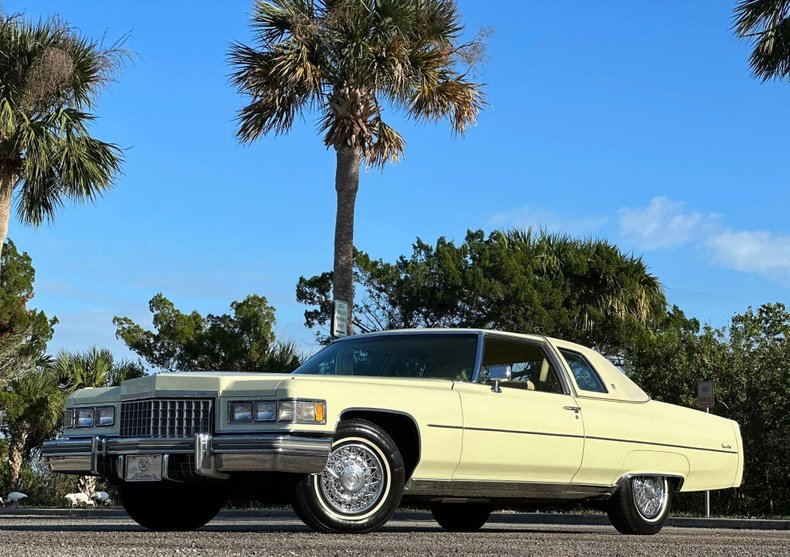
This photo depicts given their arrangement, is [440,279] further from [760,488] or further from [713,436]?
[713,436]

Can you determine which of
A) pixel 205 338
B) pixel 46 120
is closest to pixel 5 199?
pixel 46 120

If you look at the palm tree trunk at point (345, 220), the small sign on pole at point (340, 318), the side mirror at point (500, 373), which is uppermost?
the palm tree trunk at point (345, 220)

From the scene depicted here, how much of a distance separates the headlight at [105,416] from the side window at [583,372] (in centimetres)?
370

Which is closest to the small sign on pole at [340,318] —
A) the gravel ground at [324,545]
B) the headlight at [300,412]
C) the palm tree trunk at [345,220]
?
the palm tree trunk at [345,220]

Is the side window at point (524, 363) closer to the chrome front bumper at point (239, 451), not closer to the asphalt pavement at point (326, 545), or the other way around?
the asphalt pavement at point (326, 545)

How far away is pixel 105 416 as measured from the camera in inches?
353

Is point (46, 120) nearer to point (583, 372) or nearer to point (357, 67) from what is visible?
point (357, 67)

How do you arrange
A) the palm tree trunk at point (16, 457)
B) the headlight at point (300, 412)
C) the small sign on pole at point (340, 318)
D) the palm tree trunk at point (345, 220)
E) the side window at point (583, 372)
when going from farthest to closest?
the palm tree trunk at point (16, 457) < the palm tree trunk at point (345, 220) < the small sign on pole at point (340, 318) < the side window at point (583, 372) < the headlight at point (300, 412)

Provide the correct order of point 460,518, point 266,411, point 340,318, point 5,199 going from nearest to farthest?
point 266,411 < point 460,518 < point 340,318 < point 5,199

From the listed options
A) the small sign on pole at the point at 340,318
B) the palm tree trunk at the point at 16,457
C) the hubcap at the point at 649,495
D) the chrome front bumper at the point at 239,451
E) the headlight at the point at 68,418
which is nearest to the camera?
the chrome front bumper at the point at 239,451

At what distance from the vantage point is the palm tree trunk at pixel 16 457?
30.7 meters

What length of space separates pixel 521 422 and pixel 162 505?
2.76 metres

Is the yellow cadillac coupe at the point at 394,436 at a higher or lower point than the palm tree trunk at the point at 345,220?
lower

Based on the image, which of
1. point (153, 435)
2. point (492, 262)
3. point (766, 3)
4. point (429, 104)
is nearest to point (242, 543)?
point (153, 435)
